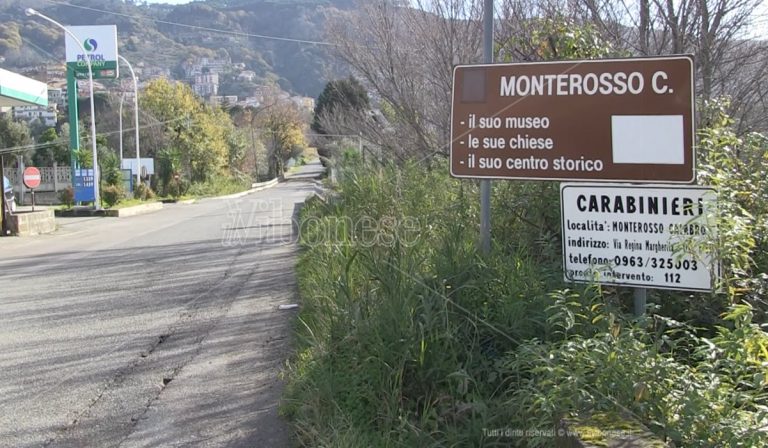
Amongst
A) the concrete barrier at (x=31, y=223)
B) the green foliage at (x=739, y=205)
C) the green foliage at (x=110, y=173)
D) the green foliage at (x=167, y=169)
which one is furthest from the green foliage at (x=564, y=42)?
the green foliage at (x=167, y=169)

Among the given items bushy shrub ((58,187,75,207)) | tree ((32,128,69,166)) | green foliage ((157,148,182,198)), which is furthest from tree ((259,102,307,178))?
bushy shrub ((58,187,75,207))

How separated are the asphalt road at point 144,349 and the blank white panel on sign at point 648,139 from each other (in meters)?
2.85

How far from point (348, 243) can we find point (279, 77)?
A: 95714 mm

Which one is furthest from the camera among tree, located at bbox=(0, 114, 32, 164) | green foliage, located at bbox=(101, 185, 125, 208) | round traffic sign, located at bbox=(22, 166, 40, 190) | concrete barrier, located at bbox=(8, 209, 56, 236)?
tree, located at bbox=(0, 114, 32, 164)

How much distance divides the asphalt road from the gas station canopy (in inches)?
300

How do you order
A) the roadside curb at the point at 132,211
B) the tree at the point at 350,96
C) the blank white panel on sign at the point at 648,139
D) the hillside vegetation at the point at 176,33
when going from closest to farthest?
the blank white panel on sign at the point at 648,139 < the tree at the point at 350,96 < the roadside curb at the point at 132,211 < the hillside vegetation at the point at 176,33

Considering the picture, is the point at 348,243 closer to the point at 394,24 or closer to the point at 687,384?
the point at 687,384

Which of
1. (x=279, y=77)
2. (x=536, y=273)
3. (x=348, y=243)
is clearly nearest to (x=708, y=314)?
(x=536, y=273)

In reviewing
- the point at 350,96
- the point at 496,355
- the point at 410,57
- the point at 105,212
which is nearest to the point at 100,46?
the point at 105,212

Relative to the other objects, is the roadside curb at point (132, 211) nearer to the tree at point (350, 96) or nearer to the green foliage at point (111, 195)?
the green foliage at point (111, 195)

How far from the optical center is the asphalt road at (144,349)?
14.2ft

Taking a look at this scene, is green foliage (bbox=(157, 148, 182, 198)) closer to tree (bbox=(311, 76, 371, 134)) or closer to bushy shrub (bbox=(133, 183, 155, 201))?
bushy shrub (bbox=(133, 183, 155, 201))

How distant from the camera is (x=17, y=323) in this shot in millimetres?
7148

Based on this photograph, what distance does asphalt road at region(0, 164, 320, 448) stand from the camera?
14.2ft
